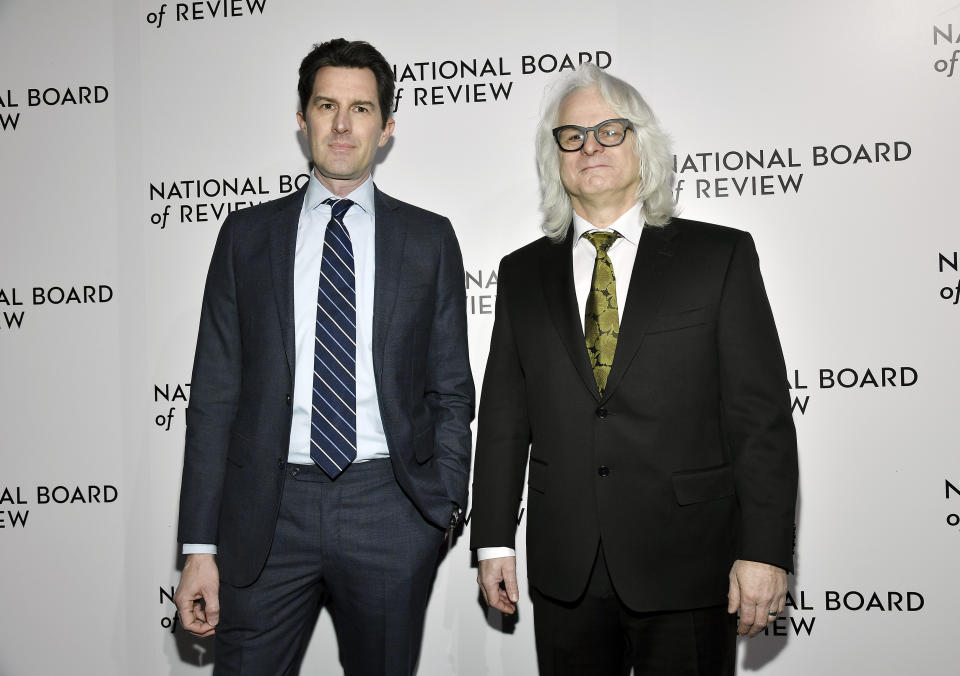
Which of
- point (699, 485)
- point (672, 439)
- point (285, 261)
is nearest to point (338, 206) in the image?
point (285, 261)

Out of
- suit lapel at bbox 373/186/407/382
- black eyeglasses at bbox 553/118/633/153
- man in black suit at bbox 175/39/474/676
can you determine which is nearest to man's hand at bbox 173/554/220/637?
man in black suit at bbox 175/39/474/676

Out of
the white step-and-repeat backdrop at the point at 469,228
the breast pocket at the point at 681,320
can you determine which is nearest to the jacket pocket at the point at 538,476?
the breast pocket at the point at 681,320

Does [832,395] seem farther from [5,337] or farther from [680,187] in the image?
[5,337]

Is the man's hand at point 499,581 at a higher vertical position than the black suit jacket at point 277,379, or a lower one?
lower

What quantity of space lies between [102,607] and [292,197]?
67.6 inches

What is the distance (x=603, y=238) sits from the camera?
199 centimetres

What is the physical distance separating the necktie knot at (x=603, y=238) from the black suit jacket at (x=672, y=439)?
9 cm

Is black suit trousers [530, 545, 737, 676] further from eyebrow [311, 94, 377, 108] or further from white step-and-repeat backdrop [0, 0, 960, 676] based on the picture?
eyebrow [311, 94, 377, 108]

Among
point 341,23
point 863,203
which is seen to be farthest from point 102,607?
point 863,203

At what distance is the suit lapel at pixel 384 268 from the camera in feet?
6.49

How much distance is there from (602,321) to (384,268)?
58cm

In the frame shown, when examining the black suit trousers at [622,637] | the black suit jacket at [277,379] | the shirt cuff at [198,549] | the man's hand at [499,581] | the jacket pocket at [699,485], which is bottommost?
the black suit trousers at [622,637]

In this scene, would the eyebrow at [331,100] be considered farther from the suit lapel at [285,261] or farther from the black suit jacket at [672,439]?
the black suit jacket at [672,439]

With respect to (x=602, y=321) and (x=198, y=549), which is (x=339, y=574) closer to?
(x=198, y=549)
